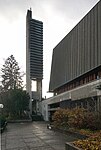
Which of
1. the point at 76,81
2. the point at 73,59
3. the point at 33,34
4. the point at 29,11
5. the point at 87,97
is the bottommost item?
the point at 87,97

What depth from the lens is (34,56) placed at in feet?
211

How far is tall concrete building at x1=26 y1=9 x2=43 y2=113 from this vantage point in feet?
209

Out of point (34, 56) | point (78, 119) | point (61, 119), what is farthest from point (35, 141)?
point (34, 56)

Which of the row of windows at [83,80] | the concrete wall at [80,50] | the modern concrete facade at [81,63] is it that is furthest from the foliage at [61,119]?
the concrete wall at [80,50]

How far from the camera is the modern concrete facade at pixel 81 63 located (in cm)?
2655

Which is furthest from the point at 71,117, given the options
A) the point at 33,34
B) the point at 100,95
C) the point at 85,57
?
the point at 33,34

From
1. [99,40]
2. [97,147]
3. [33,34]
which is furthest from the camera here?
[33,34]

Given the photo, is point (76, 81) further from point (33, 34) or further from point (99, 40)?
point (33, 34)

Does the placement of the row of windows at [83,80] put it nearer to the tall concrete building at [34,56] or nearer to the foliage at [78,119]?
the tall concrete building at [34,56]

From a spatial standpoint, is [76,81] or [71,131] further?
[76,81]

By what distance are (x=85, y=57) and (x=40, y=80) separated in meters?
31.1

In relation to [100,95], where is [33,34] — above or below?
above

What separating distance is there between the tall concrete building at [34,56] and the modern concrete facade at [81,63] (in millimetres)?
11792

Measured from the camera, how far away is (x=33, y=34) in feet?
214
